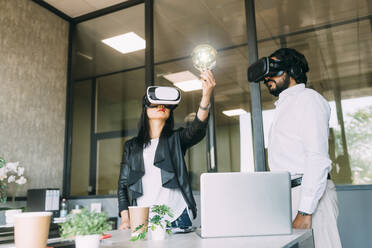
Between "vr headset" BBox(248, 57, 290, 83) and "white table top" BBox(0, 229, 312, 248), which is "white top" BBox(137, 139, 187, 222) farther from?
"vr headset" BBox(248, 57, 290, 83)

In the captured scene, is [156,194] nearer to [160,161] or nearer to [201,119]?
[160,161]

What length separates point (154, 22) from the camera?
3711 mm

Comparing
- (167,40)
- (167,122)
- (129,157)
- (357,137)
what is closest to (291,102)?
(167,122)

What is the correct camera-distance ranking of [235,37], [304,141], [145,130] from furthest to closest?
[235,37] < [145,130] < [304,141]

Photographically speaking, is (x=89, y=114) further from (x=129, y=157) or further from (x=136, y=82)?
(x=129, y=157)

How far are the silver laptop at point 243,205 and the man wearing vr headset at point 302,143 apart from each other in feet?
0.98

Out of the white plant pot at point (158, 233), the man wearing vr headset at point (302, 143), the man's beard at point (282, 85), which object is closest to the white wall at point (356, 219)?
the man wearing vr headset at point (302, 143)

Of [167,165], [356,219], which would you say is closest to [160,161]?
[167,165]

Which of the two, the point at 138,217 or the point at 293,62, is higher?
the point at 293,62

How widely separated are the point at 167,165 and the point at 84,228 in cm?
89

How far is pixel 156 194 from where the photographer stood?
1.68 metres

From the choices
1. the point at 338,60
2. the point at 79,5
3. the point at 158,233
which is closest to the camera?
the point at 158,233

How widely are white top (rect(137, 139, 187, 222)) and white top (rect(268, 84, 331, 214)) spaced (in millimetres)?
510

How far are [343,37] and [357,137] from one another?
908 millimetres
